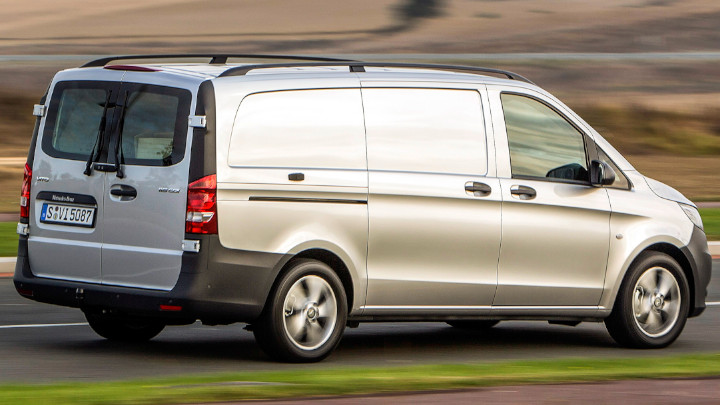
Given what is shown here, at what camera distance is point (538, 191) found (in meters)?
8.66

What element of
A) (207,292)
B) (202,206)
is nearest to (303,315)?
(207,292)

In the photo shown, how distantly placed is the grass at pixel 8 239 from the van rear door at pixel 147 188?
6751 millimetres

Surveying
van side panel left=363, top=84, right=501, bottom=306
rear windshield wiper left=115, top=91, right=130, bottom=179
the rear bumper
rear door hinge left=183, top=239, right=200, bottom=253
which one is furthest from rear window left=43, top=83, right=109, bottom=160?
van side panel left=363, top=84, right=501, bottom=306

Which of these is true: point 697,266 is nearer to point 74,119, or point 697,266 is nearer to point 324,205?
point 324,205

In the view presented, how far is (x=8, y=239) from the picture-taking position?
15.5 meters

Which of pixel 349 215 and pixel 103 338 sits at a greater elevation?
pixel 349 215

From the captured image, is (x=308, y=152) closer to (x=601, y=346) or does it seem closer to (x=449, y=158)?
(x=449, y=158)

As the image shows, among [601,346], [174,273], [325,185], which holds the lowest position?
[601,346]

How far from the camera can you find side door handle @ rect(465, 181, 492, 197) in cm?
836

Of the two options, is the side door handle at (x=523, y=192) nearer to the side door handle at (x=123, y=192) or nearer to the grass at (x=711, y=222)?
the side door handle at (x=123, y=192)

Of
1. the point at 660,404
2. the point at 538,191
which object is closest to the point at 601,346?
the point at 538,191

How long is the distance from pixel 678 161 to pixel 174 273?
2484cm

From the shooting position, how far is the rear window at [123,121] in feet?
25.0

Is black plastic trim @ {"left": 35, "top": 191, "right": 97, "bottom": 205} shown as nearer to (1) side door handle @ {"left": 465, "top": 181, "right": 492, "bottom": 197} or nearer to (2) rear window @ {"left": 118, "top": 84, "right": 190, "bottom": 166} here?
(2) rear window @ {"left": 118, "top": 84, "right": 190, "bottom": 166}
